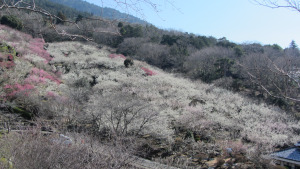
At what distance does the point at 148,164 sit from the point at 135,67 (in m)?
19.7

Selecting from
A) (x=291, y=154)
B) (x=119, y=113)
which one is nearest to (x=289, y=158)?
(x=291, y=154)

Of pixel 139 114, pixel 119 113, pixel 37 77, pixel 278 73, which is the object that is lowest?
pixel 37 77

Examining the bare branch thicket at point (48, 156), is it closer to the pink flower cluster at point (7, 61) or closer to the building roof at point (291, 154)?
the building roof at point (291, 154)

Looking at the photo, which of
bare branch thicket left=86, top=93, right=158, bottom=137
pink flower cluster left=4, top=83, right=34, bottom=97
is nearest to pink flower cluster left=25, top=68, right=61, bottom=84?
pink flower cluster left=4, top=83, right=34, bottom=97

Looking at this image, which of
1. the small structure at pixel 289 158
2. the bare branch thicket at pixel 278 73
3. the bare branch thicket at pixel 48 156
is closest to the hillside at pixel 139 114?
the bare branch thicket at pixel 48 156

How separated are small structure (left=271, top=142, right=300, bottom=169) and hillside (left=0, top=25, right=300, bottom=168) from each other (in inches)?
32.6

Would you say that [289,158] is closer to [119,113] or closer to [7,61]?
[119,113]

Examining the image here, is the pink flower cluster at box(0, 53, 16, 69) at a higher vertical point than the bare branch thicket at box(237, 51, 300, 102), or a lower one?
lower

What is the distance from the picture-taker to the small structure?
435 inches

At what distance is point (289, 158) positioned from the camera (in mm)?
11219

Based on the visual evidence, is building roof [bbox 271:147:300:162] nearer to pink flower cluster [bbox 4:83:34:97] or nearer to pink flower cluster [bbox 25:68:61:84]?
pink flower cluster [bbox 4:83:34:97]

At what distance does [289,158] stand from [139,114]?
26.7 feet

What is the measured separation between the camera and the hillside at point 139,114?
39.0ft

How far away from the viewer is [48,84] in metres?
19.3
